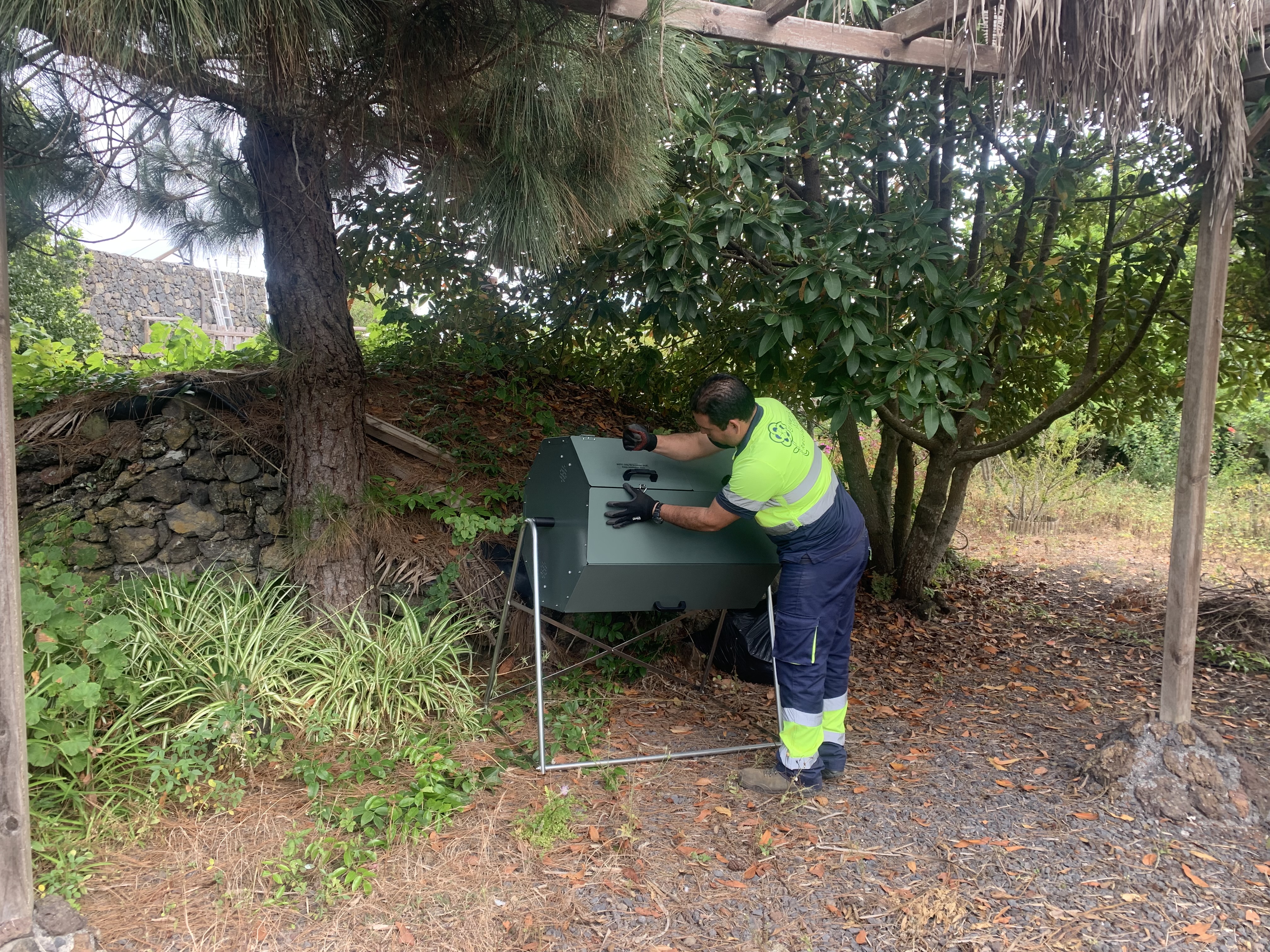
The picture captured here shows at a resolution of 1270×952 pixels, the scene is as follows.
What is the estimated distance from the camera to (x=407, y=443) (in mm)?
4980

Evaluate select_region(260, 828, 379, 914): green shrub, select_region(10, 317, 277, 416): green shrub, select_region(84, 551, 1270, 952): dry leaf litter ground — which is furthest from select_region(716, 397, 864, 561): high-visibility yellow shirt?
select_region(10, 317, 277, 416): green shrub

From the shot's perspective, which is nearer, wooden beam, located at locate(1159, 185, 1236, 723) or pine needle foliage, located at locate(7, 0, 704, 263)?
pine needle foliage, located at locate(7, 0, 704, 263)

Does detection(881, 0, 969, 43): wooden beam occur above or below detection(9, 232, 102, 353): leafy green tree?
above

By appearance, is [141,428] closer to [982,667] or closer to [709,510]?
[709,510]

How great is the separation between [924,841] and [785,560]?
1.21 m

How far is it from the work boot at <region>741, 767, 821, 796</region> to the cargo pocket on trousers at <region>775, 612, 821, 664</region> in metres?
0.49

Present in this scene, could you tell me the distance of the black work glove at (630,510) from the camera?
344 cm

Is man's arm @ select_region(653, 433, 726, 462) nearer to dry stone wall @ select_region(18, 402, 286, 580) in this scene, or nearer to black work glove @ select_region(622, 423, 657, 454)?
black work glove @ select_region(622, 423, 657, 454)

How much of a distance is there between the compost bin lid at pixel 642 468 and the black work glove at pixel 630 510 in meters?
0.10

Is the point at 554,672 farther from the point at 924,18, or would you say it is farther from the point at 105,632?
the point at 924,18

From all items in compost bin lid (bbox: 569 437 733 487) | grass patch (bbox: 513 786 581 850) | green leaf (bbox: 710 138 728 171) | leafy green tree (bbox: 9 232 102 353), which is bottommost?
grass patch (bbox: 513 786 581 850)

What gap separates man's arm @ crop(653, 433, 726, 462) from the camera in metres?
3.81

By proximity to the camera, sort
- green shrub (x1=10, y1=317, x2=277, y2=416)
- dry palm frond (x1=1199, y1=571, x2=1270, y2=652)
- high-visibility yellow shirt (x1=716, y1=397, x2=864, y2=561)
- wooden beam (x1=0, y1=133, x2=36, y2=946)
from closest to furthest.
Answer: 1. wooden beam (x1=0, y1=133, x2=36, y2=946)
2. high-visibility yellow shirt (x1=716, y1=397, x2=864, y2=561)
3. green shrub (x1=10, y1=317, x2=277, y2=416)
4. dry palm frond (x1=1199, y1=571, x2=1270, y2=652)

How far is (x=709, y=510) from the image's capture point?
349cm
